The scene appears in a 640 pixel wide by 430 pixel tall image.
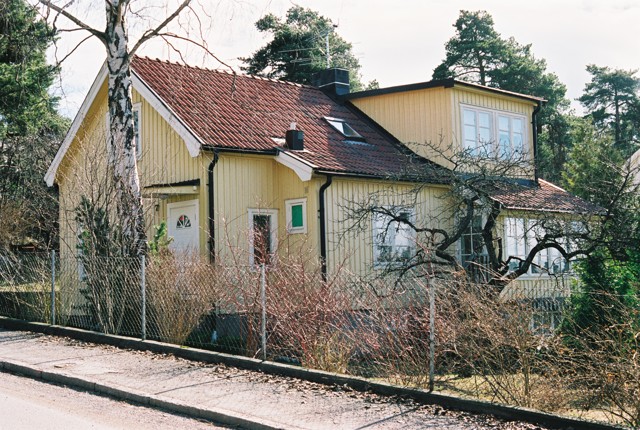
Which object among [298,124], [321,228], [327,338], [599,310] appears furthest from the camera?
[298,124]

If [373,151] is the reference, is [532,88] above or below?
above

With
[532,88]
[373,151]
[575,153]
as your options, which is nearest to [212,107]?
[373,151]

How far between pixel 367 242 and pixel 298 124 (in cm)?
408

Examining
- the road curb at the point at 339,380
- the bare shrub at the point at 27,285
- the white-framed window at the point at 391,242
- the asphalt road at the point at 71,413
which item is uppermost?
the white-framed window at the point at 391,242

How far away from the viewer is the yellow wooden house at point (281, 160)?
1695cm

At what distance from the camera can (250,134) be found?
720 inches

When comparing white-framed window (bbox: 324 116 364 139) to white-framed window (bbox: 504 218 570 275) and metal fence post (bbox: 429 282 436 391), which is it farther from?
metal fence post (bbox: 429 282 436 391)

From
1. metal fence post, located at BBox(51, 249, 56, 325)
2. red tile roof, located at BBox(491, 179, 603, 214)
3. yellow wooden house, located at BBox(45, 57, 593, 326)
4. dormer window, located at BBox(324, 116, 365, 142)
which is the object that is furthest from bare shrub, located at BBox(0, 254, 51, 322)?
red tile roof, located at BBox(491, 179, 603, 214)

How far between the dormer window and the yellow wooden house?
5 centimetres

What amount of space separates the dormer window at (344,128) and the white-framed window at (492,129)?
115 inches

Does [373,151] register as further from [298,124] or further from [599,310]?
[599,310]

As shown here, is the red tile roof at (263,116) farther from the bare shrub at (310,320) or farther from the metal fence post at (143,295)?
the bare shrub at (310,320)

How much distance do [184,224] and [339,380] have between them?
9374mm

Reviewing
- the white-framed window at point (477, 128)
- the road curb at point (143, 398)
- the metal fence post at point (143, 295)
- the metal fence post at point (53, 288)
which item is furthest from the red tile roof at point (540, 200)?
the metal fence post at point (53, 288)
